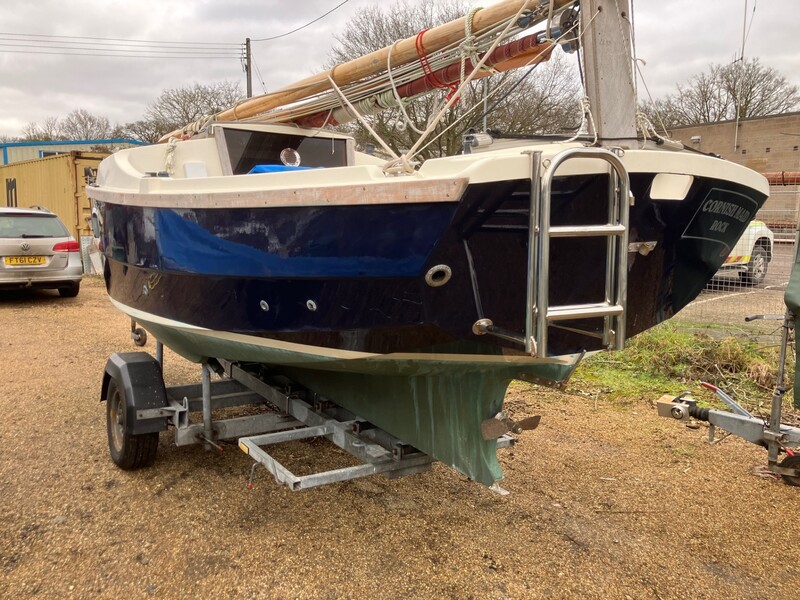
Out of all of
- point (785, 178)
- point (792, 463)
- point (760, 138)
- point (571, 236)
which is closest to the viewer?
point (571, 236)

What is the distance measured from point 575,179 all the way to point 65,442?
12.6 feet

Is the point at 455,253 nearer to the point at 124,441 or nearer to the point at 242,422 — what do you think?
the point at 242,422

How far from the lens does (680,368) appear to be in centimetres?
584

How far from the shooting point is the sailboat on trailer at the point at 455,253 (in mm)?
2344

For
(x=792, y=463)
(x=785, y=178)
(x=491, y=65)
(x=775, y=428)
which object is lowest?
(x=792, y=463)

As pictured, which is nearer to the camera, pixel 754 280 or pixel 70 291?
pixel 754 280

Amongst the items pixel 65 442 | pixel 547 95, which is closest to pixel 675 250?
pixel 65 442

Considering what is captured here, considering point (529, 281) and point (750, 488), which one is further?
point (750, 488)

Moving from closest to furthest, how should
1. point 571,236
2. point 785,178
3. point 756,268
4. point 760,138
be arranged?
point 571,236, point 785,178, point 756,268, point 760,138

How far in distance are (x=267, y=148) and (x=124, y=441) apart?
7.33 ft

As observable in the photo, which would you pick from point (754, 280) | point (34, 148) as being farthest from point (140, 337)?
point (34, 148)

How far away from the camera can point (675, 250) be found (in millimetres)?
2863

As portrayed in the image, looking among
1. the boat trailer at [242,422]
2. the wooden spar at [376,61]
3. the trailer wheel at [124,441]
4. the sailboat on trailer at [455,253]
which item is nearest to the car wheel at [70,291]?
the wooden spar at [376,61]

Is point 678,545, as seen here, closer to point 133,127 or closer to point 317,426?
point 317,426
